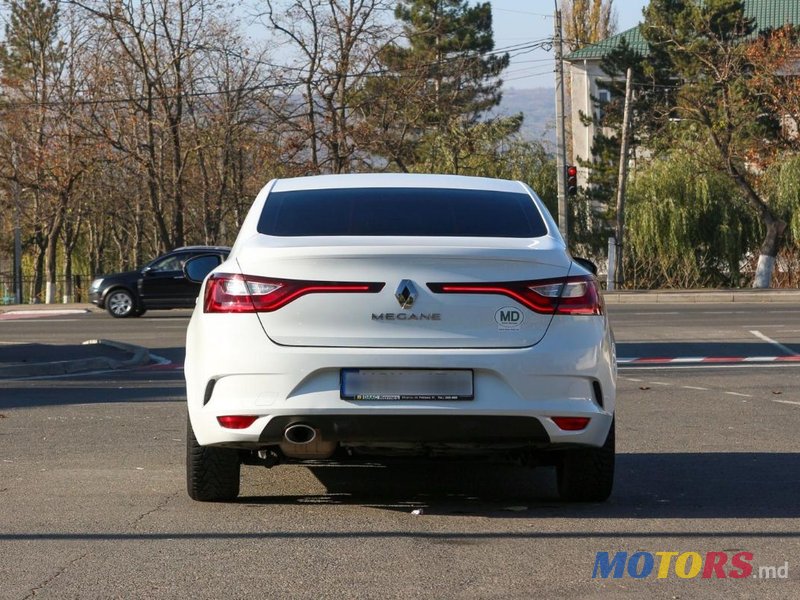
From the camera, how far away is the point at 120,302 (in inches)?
1200

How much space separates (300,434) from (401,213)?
138cm

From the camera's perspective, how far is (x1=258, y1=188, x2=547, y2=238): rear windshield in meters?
6.61

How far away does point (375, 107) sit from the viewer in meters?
45.3

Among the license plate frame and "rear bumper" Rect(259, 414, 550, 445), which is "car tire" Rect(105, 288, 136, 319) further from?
the license plate frame

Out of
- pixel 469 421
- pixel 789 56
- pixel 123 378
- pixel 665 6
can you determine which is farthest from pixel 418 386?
pixel 665 6

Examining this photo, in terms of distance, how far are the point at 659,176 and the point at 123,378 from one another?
32.2m

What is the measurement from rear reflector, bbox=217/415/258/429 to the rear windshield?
3.28 feet

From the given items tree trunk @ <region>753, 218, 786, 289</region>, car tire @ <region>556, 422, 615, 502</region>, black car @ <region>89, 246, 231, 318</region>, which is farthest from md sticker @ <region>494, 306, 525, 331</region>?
tree trunk @ <region>753, 218, 786, 289</region>

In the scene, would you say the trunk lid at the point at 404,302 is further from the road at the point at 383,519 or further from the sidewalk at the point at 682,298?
the sidewalk at the point at 682,298

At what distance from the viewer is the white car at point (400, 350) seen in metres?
5.96

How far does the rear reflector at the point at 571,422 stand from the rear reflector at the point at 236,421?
1404 mm

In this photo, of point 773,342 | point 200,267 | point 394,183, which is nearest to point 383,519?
point 394,183

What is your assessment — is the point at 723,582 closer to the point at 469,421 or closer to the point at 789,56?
the point at 469,421
